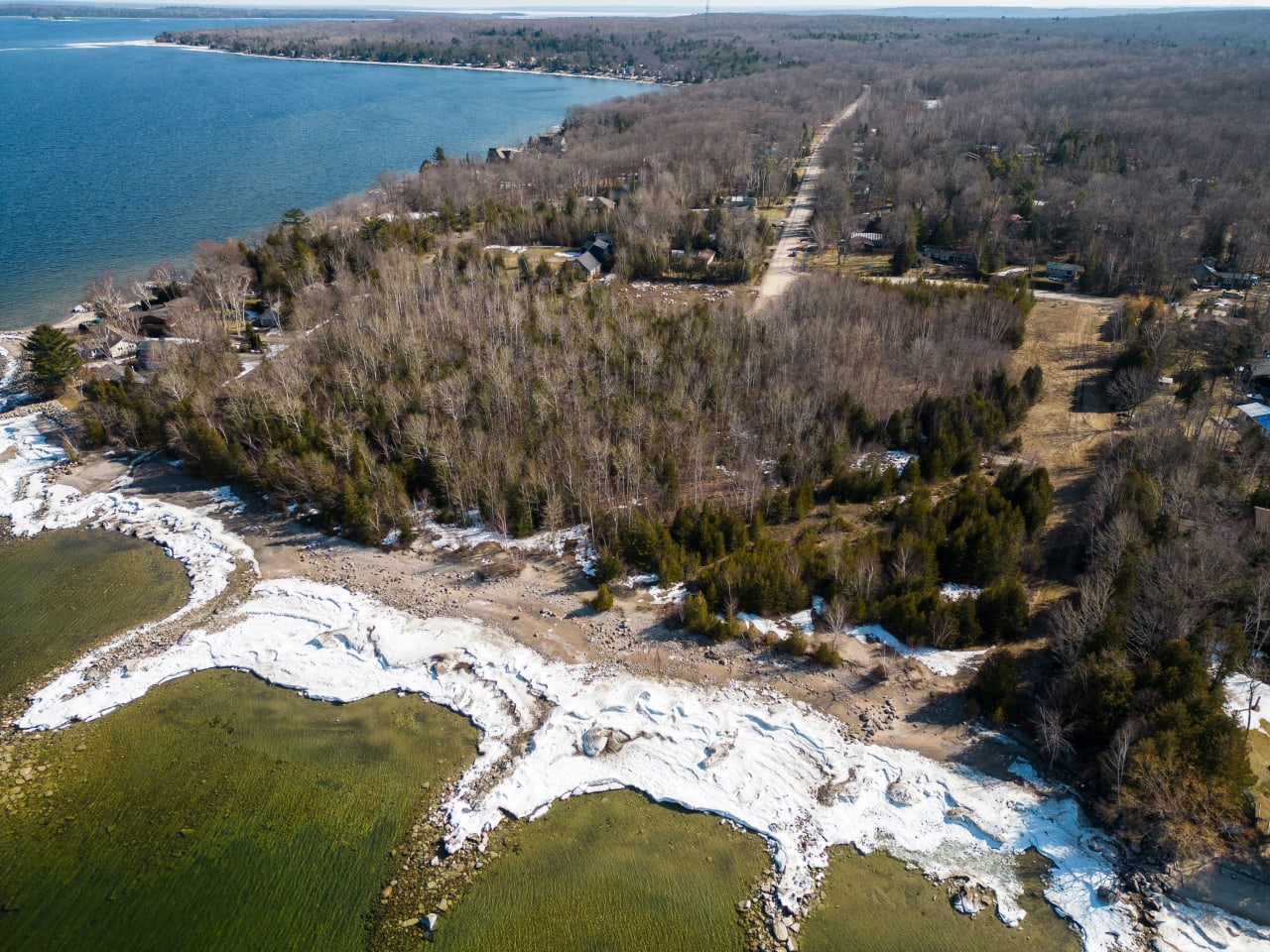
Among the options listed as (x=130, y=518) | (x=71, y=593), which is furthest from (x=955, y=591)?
(x=130, y=518)

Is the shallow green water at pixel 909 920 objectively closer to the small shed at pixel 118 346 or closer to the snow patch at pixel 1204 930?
the snow patch at pixel 1204 930

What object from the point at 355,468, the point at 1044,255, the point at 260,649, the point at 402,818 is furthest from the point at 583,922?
the point at 1044,255

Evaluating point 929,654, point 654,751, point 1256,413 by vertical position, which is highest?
point 1256,413

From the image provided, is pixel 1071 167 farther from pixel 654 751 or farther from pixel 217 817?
pixel 217 817

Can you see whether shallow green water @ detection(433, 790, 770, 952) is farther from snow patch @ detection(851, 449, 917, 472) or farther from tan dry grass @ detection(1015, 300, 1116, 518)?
tan dry grass @ detection(1015, 300, 1116, 518)

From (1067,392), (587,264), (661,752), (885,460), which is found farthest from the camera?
Result: (587,264)

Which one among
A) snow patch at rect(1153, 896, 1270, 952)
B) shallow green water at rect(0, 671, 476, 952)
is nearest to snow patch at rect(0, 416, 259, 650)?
shallow green water at rect(0, 671, 476, 952)

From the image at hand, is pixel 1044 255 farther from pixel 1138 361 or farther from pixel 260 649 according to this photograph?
pixel 260 649
